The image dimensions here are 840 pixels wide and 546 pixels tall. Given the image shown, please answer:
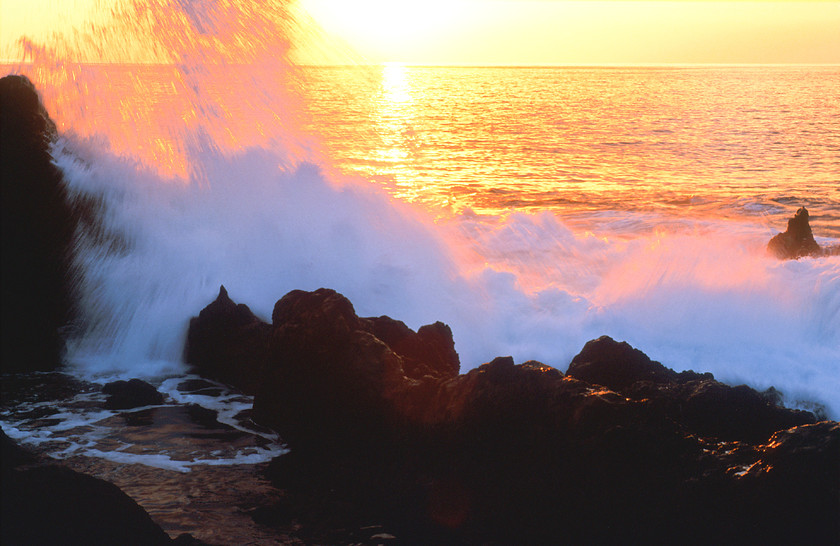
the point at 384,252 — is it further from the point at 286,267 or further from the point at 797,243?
the point at 797,243

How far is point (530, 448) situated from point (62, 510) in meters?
2.96

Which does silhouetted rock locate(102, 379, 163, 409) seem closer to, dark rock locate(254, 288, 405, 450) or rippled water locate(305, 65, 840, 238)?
dark rock locate(254, 288, 405, 450)

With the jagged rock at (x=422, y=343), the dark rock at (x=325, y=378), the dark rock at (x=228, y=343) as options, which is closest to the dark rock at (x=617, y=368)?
the jagged rock at (x=422, y=343)

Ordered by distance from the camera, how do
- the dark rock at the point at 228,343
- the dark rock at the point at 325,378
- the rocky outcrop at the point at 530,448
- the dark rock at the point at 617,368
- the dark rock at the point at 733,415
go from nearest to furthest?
the rocky outcrop at the point at 530,448
the dark rock at the point at 733,415
the dark rock at the point at 325,378
the dark rock at the point at 617,368
the dark rock at the point at 228,343

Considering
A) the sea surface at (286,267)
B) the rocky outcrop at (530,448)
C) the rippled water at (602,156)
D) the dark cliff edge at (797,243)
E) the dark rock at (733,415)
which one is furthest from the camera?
the rippled water at (602,156)

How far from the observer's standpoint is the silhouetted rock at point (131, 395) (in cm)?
734

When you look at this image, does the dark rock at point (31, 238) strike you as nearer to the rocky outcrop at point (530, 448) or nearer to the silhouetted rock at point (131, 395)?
the silhouetted rock at point (131, 395)

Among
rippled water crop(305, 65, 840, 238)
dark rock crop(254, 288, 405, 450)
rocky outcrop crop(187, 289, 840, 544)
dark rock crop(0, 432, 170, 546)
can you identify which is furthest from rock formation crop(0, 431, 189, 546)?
rippled water crop(305, 65, 840, 238)

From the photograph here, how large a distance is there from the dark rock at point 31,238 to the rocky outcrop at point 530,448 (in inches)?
169

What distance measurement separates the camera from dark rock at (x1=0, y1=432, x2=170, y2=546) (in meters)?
3.66

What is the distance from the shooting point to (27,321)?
30.7ft

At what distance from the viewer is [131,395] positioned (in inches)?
293

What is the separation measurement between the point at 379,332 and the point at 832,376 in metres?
5.61

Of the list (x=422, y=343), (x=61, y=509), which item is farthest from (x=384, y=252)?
(x=61, y=509)
